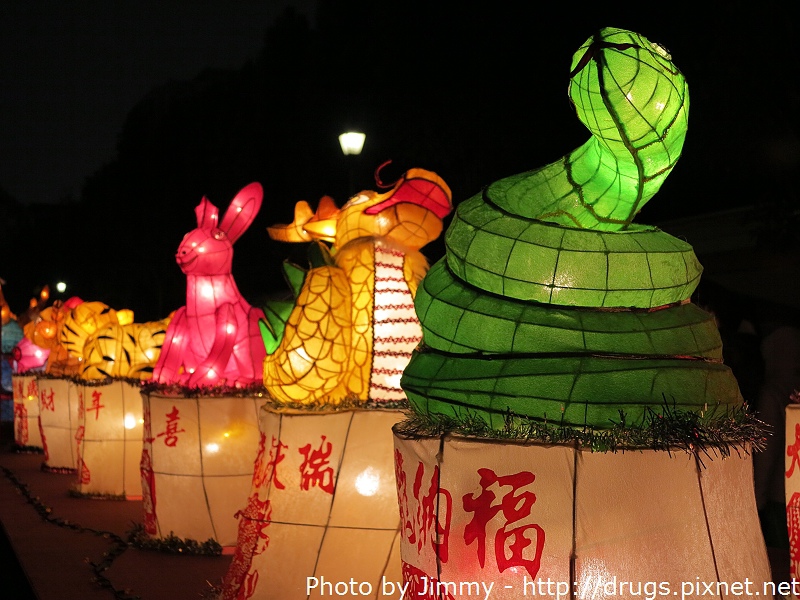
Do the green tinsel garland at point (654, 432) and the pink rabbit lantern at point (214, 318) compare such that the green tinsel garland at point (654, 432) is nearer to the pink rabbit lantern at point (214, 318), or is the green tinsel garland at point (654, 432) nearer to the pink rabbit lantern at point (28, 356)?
the pink rabbit lantern at point (214, 318)

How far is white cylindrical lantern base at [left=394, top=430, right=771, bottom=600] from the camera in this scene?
275cm

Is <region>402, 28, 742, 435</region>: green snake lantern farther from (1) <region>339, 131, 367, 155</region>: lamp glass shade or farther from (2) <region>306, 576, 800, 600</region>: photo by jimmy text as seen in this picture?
(1) <region>339, 131, 367, 155</region>: lamp glass shade

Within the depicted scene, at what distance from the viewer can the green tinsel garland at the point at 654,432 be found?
9.20ft

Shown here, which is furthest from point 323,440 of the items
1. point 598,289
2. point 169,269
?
point 169,269

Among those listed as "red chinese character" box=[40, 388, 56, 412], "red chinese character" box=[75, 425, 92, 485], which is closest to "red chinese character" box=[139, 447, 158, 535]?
"red chinese character" box=[75, 425, 92, 485]

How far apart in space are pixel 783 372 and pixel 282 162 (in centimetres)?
1070

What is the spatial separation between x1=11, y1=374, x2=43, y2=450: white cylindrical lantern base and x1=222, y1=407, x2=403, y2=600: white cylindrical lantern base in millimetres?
9502

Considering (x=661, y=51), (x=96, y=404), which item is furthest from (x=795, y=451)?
(x=96, y=404)

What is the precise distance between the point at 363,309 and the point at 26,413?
1029 centimetres

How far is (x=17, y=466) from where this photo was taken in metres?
11.9

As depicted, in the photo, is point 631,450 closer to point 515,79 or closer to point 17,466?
point 515,79

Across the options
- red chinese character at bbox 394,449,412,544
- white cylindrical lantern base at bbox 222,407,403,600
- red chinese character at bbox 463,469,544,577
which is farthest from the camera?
white cylindrical lantern base at bbox 222,407,403,600

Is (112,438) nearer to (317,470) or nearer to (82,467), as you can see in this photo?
(82,467)

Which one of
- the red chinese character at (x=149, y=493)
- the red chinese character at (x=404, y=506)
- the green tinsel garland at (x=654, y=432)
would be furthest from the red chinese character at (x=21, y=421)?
the green tinsel garland at (x=654, y=432)
